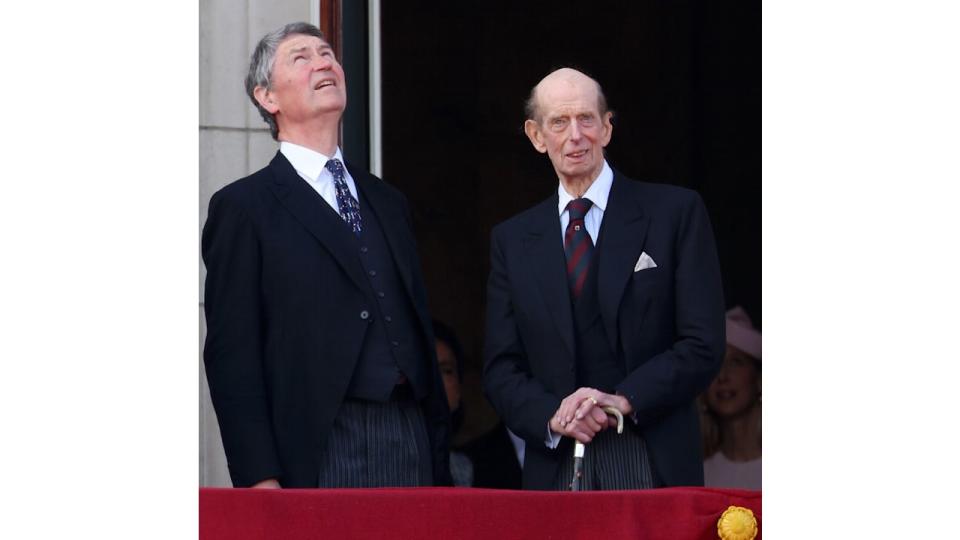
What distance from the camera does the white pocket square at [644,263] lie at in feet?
14.0

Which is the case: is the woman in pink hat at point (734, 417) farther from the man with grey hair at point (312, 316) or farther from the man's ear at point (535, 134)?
the man with grey hair at point (312, 316)

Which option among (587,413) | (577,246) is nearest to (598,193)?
(577,246)

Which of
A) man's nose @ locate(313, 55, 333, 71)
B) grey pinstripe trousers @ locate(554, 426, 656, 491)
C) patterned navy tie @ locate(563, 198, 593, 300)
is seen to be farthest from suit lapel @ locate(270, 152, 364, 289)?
grey pinstripe trousers @ locate(554, 426, 656, 491)

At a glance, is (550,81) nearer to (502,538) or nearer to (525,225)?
(525,225)

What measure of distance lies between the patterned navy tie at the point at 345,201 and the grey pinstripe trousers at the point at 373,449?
435 mm

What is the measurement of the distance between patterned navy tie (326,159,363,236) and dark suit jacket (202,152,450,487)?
42 millimetres

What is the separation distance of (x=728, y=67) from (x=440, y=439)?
3.53 m

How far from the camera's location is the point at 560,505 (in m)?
3.68

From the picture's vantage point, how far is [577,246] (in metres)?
4.33

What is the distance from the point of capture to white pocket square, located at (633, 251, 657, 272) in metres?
4.25

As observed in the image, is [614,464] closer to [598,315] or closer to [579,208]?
[598,315]

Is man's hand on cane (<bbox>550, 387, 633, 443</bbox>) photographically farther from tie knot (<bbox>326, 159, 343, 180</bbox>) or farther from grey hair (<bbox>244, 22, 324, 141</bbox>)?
grey hair (<bbox>244, 22, 324, 141</bbox>)

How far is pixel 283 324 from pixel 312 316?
70 millimetres
